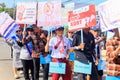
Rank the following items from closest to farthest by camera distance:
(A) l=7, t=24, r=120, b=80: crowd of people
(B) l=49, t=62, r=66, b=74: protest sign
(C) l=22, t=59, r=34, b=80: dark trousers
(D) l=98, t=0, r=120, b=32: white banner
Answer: (D) l=98, t=0, r=120, b=32: white banner
(A) l=7, t=24, r=120, b=80: crowd of people
(B) l=49, t=62, r=66, b=74: protest sign
(C) l=22, t=59, r=34, b=80: dark trousers

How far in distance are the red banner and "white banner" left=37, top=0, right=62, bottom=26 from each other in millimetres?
935

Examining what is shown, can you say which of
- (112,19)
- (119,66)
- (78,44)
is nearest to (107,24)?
(112,19)

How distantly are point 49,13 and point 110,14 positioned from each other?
12.0ft

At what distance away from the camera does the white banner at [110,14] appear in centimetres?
633

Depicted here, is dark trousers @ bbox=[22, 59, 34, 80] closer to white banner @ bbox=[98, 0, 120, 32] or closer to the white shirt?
the white shirt

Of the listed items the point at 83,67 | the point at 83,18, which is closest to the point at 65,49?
the point at 83,67

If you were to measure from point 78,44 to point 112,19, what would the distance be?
6.56ft

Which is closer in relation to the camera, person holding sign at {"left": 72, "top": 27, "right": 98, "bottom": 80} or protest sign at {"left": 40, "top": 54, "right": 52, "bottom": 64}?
person holding sign at {"left": 72, "top": 27, "right": 98, "bottom": 80}

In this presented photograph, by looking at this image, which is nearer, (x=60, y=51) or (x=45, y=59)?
(x=60, y=51)

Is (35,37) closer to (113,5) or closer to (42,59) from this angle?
(42,59)

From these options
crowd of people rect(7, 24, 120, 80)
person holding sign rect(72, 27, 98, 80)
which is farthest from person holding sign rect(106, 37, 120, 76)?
person holding sign rect(72, 27, 98, 80)

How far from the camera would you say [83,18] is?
27.7 feet

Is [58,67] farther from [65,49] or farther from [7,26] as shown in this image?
[7,26]

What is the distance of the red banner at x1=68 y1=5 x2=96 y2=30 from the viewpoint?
26.8ft
